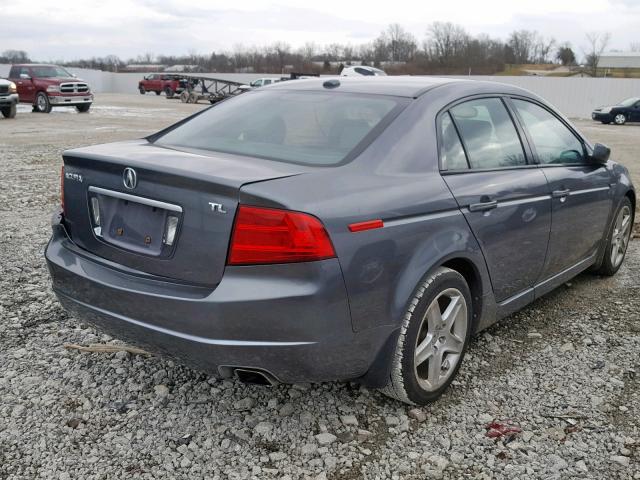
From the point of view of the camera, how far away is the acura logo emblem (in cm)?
280

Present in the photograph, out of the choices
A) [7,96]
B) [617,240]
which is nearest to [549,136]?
[617,240]

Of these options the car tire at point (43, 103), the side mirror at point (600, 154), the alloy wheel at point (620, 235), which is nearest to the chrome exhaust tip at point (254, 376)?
the side mirror at point (600, 154)

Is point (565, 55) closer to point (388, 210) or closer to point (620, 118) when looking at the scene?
point (620, 118)

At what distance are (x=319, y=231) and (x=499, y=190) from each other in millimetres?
1367

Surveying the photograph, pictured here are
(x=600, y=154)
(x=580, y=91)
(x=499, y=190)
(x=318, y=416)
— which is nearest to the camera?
(x=318, y=416)

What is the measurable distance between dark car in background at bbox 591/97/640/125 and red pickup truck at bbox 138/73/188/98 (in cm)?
2616

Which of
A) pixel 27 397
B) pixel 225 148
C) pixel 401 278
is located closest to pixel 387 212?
pixel 401 278

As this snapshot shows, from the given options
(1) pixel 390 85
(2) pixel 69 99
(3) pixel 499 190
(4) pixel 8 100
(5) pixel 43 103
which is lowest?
(5) pixel 43 103

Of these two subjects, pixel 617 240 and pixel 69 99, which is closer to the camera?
pixel 617 240

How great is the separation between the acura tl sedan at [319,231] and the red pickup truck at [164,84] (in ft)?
138

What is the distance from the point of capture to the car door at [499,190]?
329 cm

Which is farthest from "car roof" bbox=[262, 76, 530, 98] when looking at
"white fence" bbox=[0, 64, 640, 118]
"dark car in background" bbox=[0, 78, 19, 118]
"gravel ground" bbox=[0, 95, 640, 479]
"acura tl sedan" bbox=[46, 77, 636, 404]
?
"white fence" bbox=[0, 64, 640, 118]

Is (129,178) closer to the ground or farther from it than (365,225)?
farther from it

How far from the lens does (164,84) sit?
1895 inches
